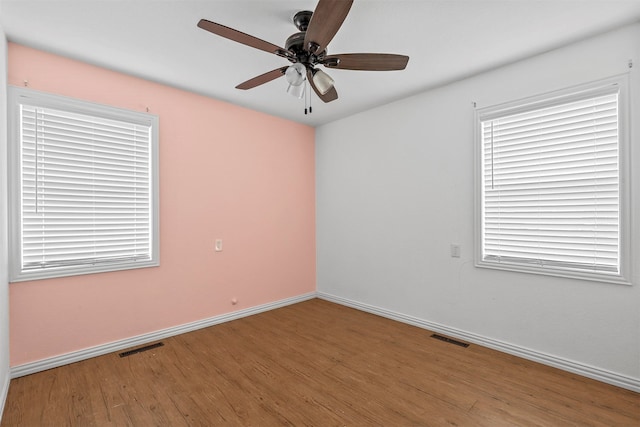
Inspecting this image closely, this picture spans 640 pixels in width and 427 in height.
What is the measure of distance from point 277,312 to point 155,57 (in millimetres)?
3162

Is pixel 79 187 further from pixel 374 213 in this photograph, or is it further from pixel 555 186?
pixel 555 186

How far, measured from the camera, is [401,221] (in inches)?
147

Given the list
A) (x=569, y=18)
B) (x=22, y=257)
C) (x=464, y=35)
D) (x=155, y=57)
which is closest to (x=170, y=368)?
(x=22, y=257)

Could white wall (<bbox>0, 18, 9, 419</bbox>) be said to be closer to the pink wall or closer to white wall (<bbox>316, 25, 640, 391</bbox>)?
the pink wall

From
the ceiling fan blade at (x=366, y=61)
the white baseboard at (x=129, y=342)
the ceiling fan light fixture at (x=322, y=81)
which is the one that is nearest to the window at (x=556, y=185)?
the ceiling fan blade at (x=366, y=61)

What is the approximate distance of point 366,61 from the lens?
2068mm

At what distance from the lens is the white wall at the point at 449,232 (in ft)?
7.80

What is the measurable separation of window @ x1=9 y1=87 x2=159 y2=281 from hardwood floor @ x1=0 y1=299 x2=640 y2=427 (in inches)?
37.3

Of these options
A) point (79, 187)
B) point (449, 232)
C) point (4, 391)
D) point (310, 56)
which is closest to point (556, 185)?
point (449, 232)

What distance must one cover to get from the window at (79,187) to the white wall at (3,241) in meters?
0.15

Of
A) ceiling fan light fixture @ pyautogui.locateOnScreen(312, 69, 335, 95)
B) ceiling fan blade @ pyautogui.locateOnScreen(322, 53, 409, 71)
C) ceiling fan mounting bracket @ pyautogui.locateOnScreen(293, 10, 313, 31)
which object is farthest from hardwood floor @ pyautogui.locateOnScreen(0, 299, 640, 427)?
ceiling fan mounting bracket @ pyautogui.locateOnScreen(293, 10, 313, 31)

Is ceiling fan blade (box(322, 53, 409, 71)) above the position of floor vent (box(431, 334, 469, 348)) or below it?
above

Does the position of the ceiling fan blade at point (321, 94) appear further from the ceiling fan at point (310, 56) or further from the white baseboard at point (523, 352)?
the white baseboard at point (523, 352)

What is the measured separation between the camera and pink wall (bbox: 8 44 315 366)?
2.63m
